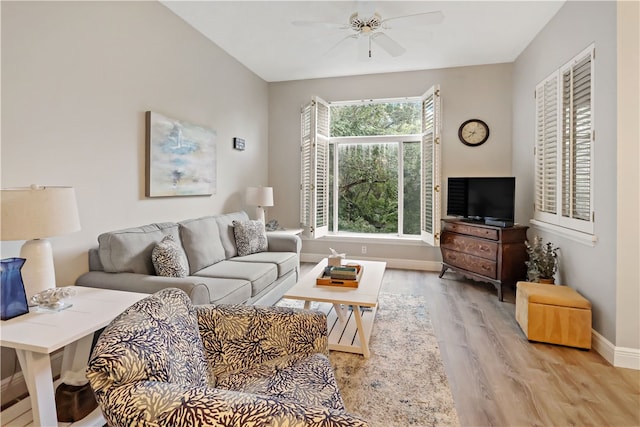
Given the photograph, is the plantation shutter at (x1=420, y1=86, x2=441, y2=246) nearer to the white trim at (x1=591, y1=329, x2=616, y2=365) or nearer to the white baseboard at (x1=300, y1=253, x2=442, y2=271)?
the white baseboard at (x1=300, y1=253, x2=442, y2=271)

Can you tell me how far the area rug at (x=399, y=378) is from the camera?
1.83 metres

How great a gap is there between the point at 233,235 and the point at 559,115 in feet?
11.6

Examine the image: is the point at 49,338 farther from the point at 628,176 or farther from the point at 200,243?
the point at 628,176

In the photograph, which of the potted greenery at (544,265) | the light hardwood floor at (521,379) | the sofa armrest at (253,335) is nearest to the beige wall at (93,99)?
the sofa armrest at (253,335)

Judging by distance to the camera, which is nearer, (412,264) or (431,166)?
(431,166)

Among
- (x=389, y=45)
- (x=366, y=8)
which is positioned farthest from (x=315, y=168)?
(x=366, y=8)

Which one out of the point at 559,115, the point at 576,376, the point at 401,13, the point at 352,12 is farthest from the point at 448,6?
the point at 576,376

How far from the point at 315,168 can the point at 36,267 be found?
11.6ft

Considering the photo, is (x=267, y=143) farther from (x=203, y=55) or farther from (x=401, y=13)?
(x=401, y=13)

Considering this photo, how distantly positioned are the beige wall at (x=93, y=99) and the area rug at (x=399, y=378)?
2068 mm

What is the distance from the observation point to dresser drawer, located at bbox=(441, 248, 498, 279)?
380cm

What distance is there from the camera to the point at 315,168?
4.84 meters

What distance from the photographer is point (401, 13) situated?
323 centimetres

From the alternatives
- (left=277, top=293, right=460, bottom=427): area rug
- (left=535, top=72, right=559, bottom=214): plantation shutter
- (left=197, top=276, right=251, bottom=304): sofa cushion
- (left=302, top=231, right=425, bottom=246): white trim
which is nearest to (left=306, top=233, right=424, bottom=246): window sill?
(left=302, top=231, right=425, bottom=246): white trim
